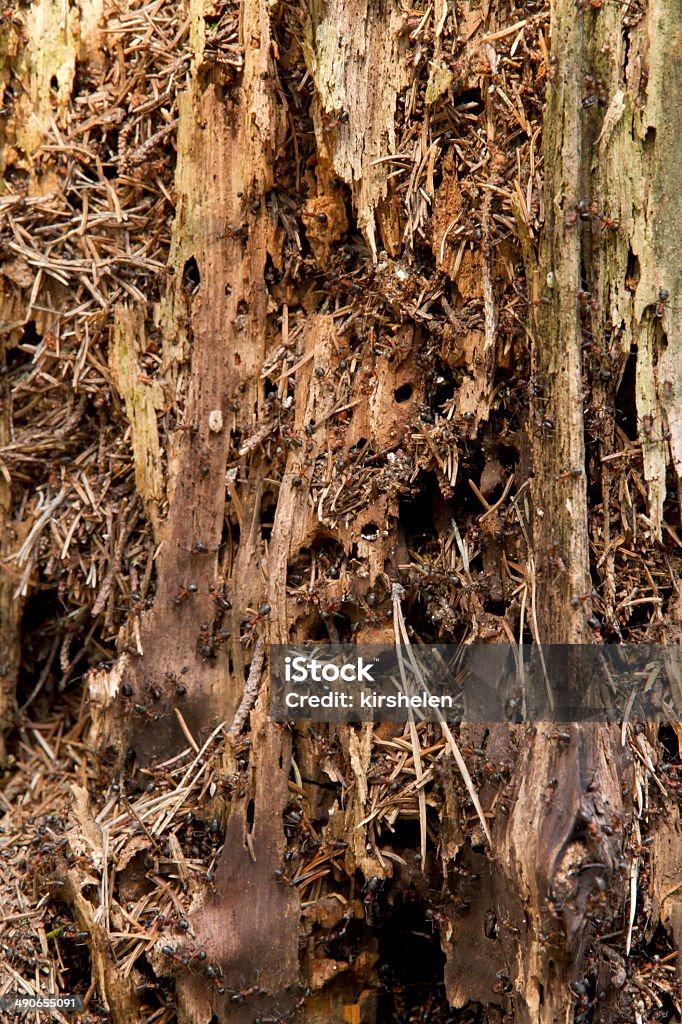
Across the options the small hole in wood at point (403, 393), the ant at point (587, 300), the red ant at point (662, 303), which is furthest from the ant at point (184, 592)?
the red ant at point (662, 303)

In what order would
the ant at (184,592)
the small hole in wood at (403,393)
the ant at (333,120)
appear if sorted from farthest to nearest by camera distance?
the ant at (184,592) → the small hole in wood at (403,393) → the ant at (333,120)

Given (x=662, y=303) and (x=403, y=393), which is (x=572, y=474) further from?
(x=403, y=393)

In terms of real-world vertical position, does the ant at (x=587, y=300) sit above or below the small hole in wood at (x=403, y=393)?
above

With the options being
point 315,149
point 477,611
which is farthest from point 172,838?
point 315,149

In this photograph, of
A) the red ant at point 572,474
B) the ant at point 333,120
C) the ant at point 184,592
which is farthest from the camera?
the ant at point 184,592

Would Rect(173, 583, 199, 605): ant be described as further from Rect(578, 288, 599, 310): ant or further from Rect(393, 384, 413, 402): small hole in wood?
Rect(578, 288, 599, 310): ant

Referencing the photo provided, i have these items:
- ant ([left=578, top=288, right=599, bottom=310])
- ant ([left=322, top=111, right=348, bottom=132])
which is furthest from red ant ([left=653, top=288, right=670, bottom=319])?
ant ([left=322, top=111, right=348, bottom=132])

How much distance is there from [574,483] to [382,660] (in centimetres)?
107

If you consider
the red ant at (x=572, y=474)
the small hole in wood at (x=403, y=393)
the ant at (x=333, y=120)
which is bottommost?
the red ant at (x=572, y=474)

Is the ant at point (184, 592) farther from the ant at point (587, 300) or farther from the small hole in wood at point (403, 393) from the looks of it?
the ant at point (587, 300)

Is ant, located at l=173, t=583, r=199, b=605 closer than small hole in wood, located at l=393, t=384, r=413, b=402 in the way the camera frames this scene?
No

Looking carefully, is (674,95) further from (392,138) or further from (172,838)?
(172,838)

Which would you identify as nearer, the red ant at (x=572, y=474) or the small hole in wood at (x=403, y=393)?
the red ant at (x=572, y=474)

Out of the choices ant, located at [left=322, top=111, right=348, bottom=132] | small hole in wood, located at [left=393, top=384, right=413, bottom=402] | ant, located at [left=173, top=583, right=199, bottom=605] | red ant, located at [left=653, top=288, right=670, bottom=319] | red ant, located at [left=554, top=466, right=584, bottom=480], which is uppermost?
ant, located at [left=322, top=111, right=348, bottom=132]
